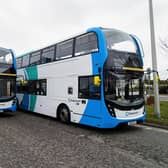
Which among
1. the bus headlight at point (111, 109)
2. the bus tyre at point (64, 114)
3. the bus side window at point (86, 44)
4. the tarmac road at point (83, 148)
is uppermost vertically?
the bus side window at point (86, 44)

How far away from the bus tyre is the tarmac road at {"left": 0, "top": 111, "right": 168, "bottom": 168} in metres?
1.11

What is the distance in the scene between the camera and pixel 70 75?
8344mm

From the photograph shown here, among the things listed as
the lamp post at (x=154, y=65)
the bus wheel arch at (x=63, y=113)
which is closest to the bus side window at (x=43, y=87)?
the bus wheel arch at (x=63, y=113)

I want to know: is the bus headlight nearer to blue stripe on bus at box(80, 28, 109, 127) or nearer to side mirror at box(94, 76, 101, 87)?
blue stripe on bus at box(80, 28, 109, 127)

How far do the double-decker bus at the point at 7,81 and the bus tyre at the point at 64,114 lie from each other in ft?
10.2

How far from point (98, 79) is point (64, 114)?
285cm

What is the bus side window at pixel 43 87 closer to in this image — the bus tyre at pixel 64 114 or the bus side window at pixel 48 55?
the bus side window at pixel 48 55

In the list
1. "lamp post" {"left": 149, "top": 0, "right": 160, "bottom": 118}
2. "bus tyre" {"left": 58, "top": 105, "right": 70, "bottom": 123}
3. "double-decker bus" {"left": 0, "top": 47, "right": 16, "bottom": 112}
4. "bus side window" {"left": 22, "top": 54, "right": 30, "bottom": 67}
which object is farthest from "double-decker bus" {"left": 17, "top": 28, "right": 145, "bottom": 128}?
"bus side window" {"left": 22, "top": 54, "right": 30, "bottom": 67}

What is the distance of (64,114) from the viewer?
28.5 ft

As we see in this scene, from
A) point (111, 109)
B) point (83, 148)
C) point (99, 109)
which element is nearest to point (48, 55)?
point (99, 109)

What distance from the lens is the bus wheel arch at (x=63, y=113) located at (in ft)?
27.9

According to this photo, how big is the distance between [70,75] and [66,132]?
251cm

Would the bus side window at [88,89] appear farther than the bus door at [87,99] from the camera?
Yes

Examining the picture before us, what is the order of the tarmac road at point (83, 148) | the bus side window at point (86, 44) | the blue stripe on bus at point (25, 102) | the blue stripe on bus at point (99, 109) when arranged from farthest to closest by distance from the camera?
the blue stripe on bus at point (25, 102) < the bus side window at point (86, 44) < the blue stripe on bus at point (99, 109) < the tarmac road at point (83, 148)
